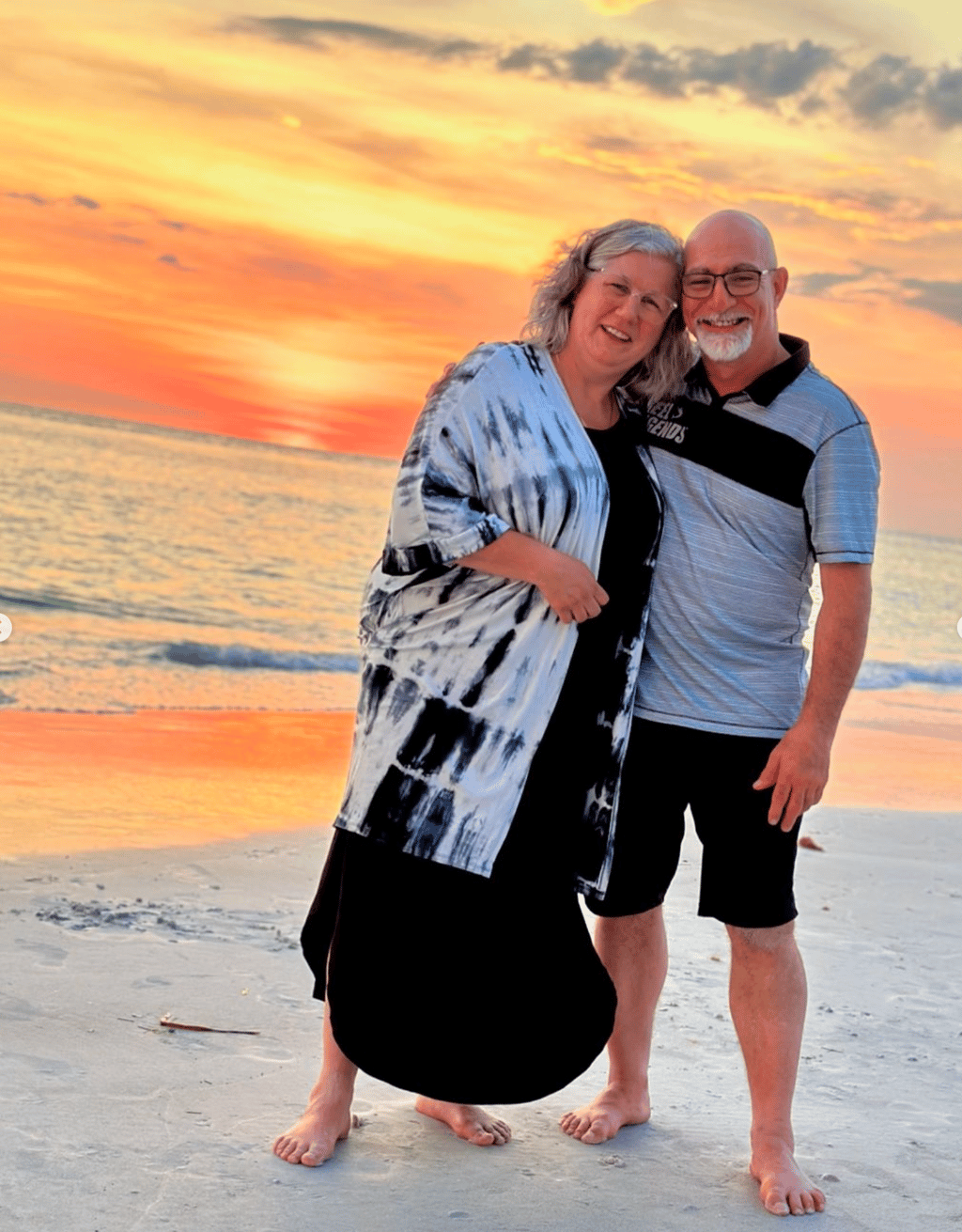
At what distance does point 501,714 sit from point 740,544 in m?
0.60

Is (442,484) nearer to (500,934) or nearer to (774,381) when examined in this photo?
(774,381)

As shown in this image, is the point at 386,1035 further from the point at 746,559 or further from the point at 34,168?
the point at 34,168

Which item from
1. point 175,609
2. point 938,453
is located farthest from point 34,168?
point 938,453

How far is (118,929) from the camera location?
4.04m

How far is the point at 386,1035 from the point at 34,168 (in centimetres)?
2278

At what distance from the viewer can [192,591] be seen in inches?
613

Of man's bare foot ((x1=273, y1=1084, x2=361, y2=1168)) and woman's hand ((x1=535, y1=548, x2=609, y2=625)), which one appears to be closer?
woman's hand ((x1=535, y1=548, x2=609, y2=625))

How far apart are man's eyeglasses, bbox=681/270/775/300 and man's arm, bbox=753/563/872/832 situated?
1.92ft

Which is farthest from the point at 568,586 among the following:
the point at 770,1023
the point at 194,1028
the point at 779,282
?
the point at 194,1028

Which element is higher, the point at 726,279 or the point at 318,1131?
the point at 726,279

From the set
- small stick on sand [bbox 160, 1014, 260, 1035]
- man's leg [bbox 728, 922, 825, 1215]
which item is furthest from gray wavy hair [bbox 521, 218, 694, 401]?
small stick on sand [bbox 160, 1014, 260, 1035]

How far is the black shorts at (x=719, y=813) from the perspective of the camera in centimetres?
286

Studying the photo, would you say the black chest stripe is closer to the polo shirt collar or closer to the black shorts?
the polo shirt collar

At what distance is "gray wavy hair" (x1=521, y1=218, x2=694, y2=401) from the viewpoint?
284cm
